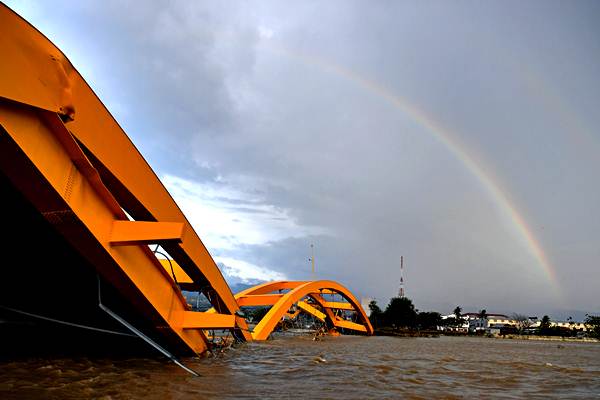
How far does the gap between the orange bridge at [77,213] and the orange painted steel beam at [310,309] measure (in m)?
32.8

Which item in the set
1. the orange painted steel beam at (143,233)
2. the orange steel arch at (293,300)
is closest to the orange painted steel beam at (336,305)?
the orange steel arch at (293,300)

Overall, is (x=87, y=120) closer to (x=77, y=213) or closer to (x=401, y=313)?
(x=77, y=213)

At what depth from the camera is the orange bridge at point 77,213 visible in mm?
5895

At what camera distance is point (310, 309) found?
1768 inches

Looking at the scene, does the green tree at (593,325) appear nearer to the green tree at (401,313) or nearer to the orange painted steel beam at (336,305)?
the green tree at (401,313)

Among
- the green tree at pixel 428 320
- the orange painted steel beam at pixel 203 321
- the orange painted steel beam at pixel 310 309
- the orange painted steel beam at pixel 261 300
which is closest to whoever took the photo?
the orange painted steel beam at pixel 203 321

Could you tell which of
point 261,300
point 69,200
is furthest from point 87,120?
point 261,300

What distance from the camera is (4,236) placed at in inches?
306

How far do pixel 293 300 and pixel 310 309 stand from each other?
15264mm

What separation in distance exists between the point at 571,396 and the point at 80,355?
442 inches

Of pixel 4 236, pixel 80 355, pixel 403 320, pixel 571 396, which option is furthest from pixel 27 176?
pixel 403 320

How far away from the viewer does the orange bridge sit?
5.89 m

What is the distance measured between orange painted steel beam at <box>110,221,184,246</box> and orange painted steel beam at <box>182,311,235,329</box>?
3.47 m

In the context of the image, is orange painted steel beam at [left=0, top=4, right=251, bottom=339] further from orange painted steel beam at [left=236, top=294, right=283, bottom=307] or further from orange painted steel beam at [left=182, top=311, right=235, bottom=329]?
orange painted steel beam at [left=236, top=294, right=283, bottom=307]
